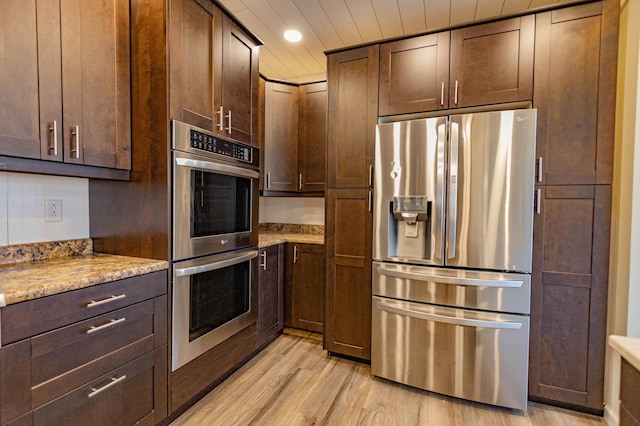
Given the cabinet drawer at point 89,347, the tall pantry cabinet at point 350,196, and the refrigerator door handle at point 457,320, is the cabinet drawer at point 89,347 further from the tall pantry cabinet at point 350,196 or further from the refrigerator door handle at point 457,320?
the refrigerator door handle at point 457,320

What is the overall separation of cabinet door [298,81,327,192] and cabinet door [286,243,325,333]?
2.25 feet

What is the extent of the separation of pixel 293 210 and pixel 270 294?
3.78ft

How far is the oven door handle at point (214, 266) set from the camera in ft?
5.58

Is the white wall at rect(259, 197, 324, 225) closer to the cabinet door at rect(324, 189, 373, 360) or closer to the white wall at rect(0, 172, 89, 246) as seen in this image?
the cabinet door at rect(324, 189, 373, 360)

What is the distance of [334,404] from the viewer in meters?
1.95

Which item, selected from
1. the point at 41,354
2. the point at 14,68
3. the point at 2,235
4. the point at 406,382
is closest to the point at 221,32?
the point at 14,68

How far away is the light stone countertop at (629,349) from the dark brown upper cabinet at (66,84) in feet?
7.09

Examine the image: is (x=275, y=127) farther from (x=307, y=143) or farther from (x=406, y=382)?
(x=406, y=382)

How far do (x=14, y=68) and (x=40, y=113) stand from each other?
0.18m

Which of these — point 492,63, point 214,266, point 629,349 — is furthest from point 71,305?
point 492,63

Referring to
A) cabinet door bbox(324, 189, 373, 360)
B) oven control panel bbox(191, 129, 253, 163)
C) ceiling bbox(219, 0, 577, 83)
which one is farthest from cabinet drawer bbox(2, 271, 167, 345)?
ceiling bbox(219, 0, 577, 83)

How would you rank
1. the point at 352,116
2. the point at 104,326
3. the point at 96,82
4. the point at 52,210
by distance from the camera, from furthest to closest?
the point at 352,116, the point at 52,210, the point at 96,82, the point at 104,326

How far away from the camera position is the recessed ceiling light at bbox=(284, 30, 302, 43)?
2623mm

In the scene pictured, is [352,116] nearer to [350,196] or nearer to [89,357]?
[350,196]
